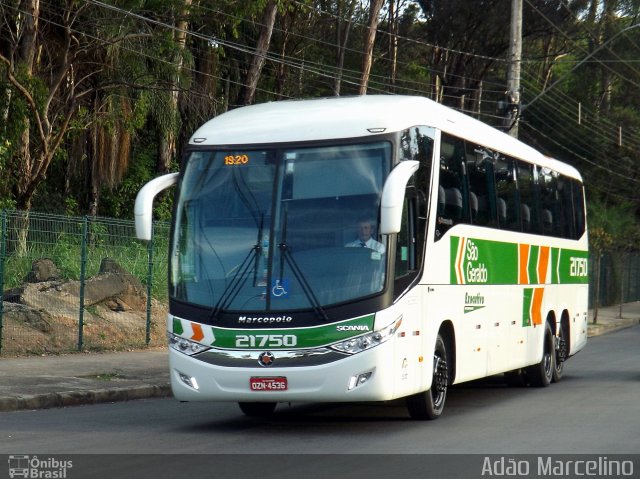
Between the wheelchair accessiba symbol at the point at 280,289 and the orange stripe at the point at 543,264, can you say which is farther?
the orange stripe at the point at 543,264

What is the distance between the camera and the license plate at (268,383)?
1140 centimetres

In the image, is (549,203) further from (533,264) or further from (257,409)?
(257,409)

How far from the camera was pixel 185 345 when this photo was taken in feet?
38.9

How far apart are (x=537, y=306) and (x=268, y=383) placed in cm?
729

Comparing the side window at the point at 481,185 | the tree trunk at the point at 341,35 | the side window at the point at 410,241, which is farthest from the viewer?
the tree trunk at the point at 341,35

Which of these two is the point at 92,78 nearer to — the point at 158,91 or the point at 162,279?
the point at 158,91

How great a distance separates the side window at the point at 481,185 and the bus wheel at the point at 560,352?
409cm

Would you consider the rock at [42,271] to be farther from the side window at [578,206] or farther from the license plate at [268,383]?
the license plate at [268,383]

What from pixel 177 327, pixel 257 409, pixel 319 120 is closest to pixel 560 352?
pixel 257 409

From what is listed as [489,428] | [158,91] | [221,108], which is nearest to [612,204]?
[221,108]

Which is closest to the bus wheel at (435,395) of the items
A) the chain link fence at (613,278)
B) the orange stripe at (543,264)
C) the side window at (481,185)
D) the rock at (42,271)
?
the side window at (481,185)

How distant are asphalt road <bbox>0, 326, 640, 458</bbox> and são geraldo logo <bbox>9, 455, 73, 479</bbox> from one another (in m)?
0.45

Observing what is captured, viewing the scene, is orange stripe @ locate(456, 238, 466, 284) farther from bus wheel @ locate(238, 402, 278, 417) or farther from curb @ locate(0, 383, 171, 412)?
curb @ locate(0, 383, 171, 412)

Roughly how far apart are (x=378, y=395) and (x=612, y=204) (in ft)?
159
